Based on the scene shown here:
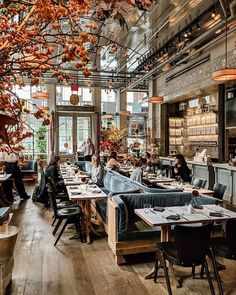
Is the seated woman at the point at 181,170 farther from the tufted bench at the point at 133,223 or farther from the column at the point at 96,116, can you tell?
the column at the point at 96,116

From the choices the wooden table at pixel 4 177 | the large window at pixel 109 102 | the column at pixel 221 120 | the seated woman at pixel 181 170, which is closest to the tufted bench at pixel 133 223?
the seated woman at pixel 181 170

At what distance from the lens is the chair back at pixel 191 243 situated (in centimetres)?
306

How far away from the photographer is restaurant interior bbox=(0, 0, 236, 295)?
1.39 m

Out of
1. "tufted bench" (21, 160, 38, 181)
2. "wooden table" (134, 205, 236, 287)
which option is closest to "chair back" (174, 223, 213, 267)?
"wooden table" (134, 205, 236, 287)

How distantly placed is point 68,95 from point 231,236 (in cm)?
1413

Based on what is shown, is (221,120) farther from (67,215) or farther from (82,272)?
(82,272)

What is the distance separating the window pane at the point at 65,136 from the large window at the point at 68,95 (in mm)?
944

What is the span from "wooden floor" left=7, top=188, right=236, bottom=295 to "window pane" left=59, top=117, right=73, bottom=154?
35.4ft

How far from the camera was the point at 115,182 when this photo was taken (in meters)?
6.85

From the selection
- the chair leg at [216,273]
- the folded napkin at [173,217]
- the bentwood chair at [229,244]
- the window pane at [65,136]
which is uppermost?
the window pane at [65,136]

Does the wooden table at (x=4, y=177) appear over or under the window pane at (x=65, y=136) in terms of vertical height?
under

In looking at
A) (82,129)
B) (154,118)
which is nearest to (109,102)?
(82,129)

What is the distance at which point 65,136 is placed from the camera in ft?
52.5

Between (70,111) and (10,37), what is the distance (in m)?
15.0
